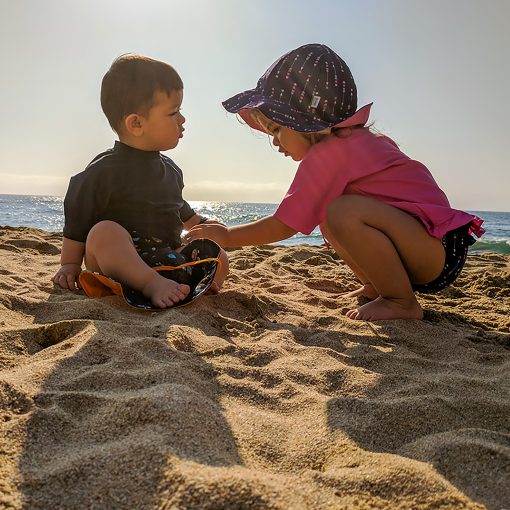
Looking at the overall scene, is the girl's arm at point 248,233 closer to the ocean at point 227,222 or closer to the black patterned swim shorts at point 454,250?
the black patterned swim shorts at point 454,250

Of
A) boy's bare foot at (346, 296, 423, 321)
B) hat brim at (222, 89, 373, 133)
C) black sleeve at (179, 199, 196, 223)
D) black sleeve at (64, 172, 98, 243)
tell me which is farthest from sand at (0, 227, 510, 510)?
hat brim at (222, 89, 373, 133)

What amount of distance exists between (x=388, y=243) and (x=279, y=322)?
0.61 metres

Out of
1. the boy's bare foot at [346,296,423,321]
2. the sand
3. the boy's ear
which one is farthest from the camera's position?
the boy's ear

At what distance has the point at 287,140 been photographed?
2527 mm

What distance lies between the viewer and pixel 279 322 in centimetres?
225

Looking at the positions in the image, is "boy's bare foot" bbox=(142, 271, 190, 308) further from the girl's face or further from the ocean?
the ocean

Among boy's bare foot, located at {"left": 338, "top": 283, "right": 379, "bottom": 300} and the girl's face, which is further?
boy's bare foot, located at {"left": 338, "top": 283, "right": 379, "bottom": 300}

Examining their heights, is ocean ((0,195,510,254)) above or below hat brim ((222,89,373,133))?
below

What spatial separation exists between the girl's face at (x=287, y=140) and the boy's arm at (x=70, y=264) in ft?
3.62

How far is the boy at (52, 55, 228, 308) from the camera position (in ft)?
7.93

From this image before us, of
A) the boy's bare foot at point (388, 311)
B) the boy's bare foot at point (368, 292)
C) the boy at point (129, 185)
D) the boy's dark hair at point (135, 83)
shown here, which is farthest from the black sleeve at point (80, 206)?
the boy's bare foot at point (368, 292)

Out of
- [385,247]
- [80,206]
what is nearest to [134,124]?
[80,206]

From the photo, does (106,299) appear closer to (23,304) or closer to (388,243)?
Answer: (23,304)

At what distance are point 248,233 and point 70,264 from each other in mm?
904
